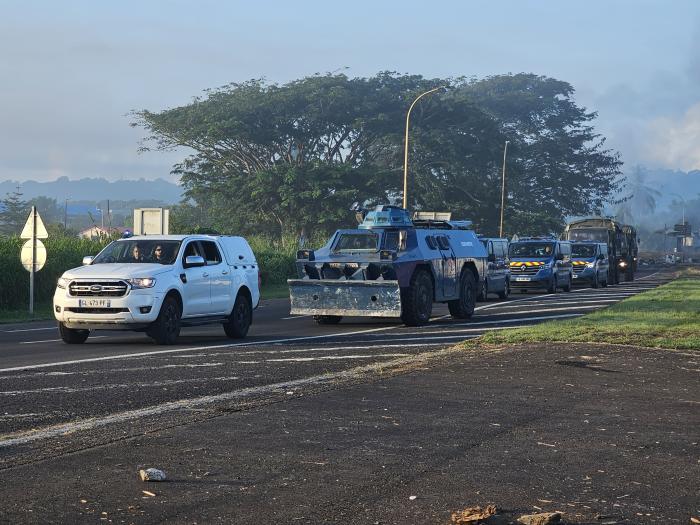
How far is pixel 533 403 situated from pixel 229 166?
63050 mm

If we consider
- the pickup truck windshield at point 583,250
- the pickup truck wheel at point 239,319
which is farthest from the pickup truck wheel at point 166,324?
the pickup truck windshield at point 583,250

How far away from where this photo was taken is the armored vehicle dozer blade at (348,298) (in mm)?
23094

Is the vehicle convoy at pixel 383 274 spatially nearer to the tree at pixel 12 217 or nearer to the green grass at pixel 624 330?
the green grass at pixel 624 330

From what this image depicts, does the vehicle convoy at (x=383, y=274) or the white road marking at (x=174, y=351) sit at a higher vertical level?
the vehicle convoy at (x=383, y=274)

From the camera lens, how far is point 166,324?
18.6 m

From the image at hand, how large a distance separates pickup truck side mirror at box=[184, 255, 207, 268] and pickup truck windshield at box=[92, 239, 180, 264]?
0.21 metres

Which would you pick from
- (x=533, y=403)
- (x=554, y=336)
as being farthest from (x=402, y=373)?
(x=554, y=336)

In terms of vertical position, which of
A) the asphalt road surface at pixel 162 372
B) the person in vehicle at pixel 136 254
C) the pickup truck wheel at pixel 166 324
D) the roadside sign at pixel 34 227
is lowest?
the asphalt road surface at pixel 162 372

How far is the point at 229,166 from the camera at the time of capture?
7312 centimetres

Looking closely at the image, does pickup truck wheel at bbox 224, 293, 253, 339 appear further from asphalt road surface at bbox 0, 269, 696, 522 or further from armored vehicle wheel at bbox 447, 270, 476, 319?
armored vehicle wheel at bbox 447, 270, 476, 319

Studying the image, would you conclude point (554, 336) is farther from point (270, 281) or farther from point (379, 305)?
point (270, 281)

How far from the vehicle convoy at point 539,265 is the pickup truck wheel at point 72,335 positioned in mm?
25233

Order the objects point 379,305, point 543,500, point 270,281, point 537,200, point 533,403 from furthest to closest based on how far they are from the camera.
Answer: point 537,200, point 270,281, point 379,305, point 533,403, point 543,500

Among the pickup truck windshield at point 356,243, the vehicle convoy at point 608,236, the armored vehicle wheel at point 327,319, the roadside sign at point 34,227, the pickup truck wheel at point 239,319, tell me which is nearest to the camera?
the pickup truck wheel at point 239,319
